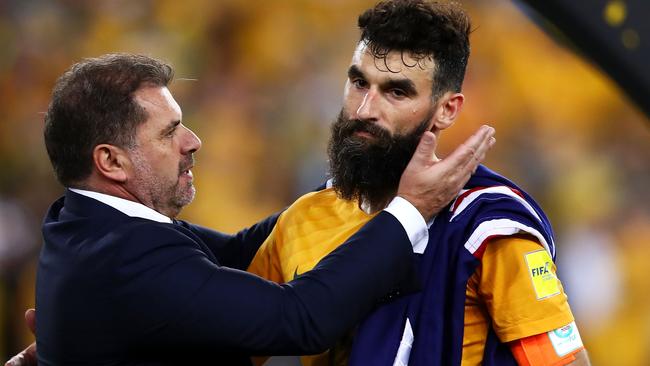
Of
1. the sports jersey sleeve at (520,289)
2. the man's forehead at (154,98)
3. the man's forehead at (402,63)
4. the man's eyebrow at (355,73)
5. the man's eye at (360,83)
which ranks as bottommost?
the sports jersey sleeve at (520,289)

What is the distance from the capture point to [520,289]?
1.72m

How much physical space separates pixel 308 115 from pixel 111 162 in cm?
308

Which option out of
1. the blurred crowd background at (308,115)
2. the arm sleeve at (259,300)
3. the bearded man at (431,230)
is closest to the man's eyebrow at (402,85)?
the bearded man at (431,230)

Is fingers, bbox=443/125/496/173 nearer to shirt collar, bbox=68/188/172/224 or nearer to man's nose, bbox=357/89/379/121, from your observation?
man's nose, bbox=357/89/379/121

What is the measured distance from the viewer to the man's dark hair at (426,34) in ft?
6.42

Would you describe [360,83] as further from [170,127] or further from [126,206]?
[126,206]

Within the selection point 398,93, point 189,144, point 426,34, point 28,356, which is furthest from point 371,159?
point 28,356

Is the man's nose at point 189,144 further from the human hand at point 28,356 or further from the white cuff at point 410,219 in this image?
the human hand at point 28,356

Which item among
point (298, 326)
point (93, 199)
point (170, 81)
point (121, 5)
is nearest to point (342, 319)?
point (298, 326)

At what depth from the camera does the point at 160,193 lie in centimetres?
197

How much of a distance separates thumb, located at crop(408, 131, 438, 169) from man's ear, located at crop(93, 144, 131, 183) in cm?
62

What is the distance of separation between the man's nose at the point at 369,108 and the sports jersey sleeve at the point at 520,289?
0.40 meters

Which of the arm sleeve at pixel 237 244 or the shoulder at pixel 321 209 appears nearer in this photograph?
the shoulder at pixel 321 209

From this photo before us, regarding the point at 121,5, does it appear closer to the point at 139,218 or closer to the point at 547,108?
the point at 547,108
